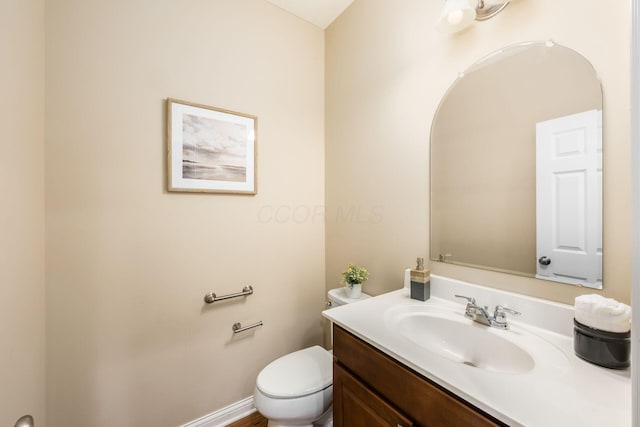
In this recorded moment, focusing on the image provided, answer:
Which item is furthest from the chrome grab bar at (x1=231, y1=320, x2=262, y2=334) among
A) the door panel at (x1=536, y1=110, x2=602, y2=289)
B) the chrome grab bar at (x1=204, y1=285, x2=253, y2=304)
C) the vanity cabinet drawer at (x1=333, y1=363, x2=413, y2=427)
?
the door panel at (x1=536, y1=110, x2=602, y2=289)

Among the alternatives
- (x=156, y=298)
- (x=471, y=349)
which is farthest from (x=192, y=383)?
(x=471, y=349)

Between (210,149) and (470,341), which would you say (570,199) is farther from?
(210,149)

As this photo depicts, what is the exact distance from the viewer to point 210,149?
145 cm

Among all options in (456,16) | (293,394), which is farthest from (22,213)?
(456,16)

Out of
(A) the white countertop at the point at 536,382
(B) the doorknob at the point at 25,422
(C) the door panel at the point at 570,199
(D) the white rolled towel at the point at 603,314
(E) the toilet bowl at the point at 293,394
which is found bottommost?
(E) the toilet bowl at the point at 293,394

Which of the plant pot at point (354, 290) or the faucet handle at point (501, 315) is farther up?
the faucet handle at point (501, 315)

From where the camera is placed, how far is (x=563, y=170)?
2.86 ft

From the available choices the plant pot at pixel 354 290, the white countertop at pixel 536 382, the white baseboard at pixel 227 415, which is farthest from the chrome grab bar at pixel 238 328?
the white countertop at pixel 536 382

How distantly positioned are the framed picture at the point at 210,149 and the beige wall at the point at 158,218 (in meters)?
0.06

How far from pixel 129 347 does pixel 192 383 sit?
15.9 inches

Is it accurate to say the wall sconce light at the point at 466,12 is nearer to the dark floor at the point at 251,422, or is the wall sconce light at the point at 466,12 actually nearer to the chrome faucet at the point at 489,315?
the chrome faucet at the point at 489,315

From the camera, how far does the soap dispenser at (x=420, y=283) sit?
3.81 feet

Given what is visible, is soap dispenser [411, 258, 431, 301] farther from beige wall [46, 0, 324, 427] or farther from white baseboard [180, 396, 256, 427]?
white baseboard [180, 396, 256, 427]

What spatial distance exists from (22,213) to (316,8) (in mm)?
1916
